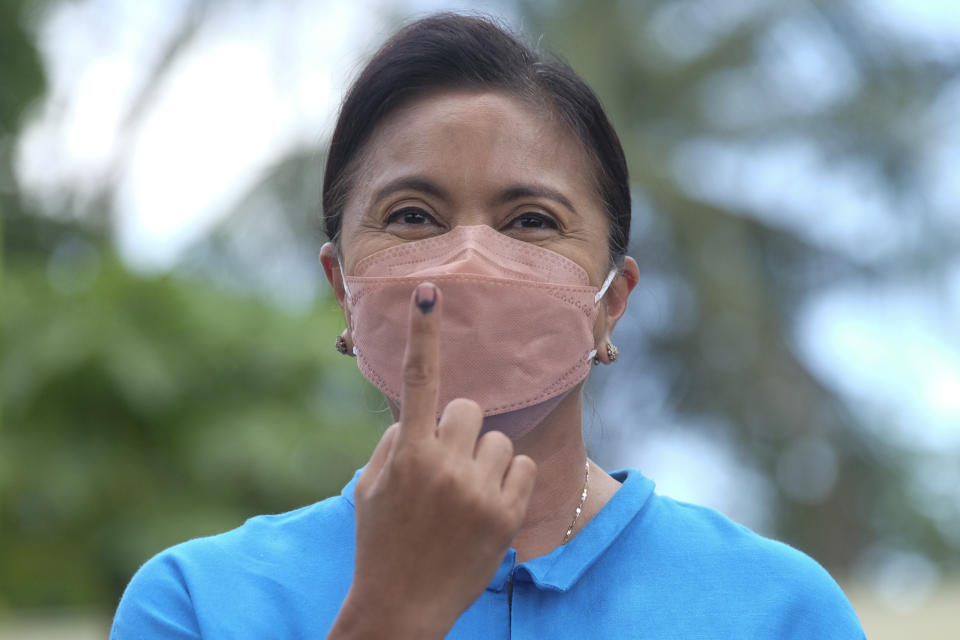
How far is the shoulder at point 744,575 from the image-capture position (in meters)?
2.21

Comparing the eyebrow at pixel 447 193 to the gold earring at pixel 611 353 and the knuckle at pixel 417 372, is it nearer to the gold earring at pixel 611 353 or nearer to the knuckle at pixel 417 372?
the gold earring at pixel 611 353

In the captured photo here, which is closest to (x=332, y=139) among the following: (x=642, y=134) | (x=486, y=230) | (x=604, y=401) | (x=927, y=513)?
(x=486, y=230)

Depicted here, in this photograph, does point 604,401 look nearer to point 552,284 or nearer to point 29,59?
point 29,59

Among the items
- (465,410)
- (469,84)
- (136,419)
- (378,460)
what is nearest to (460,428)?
(465,410)

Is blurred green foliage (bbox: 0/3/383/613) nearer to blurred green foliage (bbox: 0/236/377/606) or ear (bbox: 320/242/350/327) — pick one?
blurred green foliage (bbox: 0/236/377/606)

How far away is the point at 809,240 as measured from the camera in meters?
16.2

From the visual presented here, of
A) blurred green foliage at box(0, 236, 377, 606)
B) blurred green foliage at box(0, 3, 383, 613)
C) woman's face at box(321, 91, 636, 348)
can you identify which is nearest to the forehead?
woman's face at box(321, 91, 636, 348)

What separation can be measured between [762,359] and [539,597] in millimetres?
14451

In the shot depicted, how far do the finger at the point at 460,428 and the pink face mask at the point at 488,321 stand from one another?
46 cm

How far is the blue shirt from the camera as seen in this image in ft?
7.05

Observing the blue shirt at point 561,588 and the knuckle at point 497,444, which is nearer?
the knuckle at point 497,444

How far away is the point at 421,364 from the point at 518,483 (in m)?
0.24

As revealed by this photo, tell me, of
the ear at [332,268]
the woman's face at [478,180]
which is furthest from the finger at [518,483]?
the ear at [332,268]

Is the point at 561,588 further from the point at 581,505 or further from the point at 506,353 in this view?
the point at 506,353
